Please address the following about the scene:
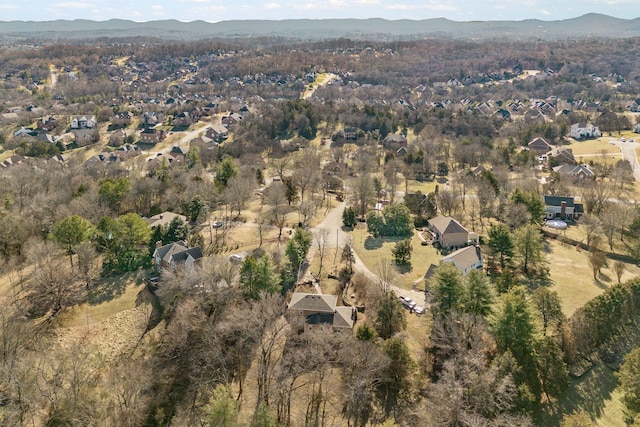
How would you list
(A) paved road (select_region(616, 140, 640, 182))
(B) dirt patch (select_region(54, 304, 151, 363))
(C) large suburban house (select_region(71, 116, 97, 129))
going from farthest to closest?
(C) large suburban house (select_region(71, 116, 97, 129))
(A) paved road (select_region(616, 140, 640, 182))
(B) dirt patch (select_region(54, 304, 151, 363))

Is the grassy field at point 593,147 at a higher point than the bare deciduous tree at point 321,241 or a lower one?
higher

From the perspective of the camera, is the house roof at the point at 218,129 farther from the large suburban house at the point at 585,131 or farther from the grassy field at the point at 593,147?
the large suburban house at the point at 585,131

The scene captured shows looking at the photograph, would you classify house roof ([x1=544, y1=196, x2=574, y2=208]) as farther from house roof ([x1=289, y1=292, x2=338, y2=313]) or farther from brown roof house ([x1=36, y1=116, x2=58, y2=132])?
brown roof house ([x1=36, y1=116, x2=58, y2=132])

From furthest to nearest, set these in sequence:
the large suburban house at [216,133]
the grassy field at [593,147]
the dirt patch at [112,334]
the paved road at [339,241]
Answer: the large suburban house at [216,133] → the grassy field at [593,147] → the paved road at [339,241] → the dirt patch at [112,334]

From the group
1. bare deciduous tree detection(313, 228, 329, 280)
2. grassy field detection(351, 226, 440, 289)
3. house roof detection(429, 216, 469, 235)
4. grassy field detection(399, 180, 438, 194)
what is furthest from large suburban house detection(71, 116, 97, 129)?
house roof detection(429, 216, 469, 235)

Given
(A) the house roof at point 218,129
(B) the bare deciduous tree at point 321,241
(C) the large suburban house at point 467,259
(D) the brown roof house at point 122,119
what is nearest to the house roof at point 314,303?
Answer: (B) the bare deciduous tree at point 321,241

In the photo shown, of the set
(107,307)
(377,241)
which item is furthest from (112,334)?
(377,241)

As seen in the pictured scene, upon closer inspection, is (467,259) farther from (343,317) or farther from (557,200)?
(557,200)
